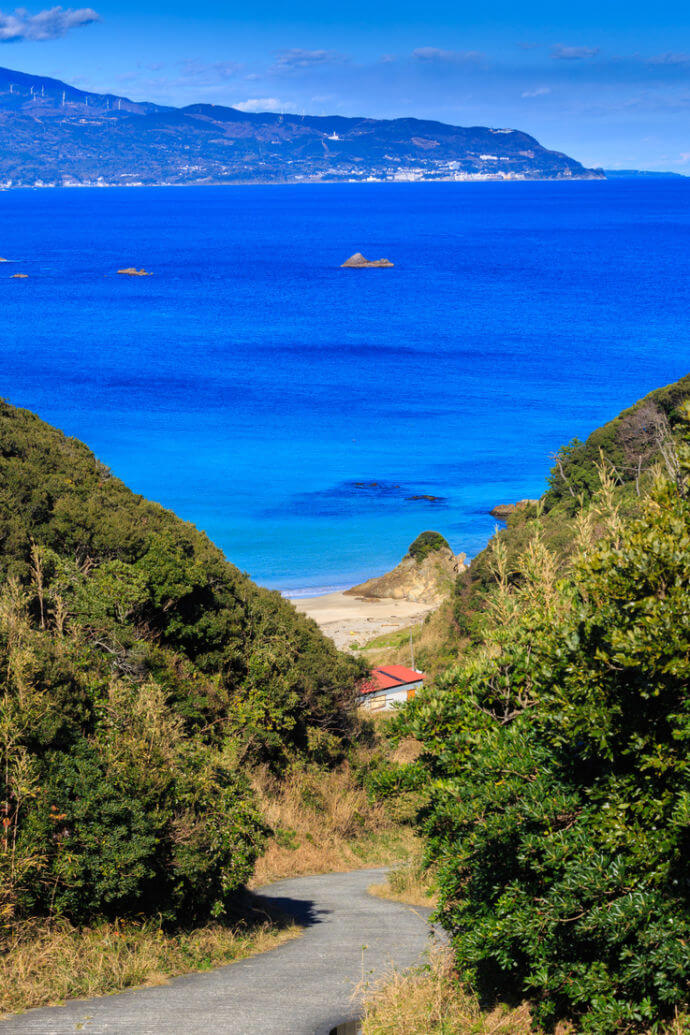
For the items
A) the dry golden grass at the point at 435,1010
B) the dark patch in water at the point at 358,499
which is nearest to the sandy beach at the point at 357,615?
the dark patch in water at the point at 358,499

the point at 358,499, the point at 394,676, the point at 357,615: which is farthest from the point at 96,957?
the point at 358,499

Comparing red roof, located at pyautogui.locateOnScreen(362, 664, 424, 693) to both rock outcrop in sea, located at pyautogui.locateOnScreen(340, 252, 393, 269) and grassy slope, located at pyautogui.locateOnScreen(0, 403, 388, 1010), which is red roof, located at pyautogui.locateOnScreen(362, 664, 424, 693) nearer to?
grassy slope, located at pyautogui.locateOnScreen(0, 403, 388, 1010)

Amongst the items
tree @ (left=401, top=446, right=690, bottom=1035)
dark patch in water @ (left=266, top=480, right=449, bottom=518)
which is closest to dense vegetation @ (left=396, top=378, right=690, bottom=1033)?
tree @ (left=401, top=446, right=690, bottom=1035)

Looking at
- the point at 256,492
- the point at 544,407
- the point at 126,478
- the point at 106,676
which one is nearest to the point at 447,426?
the point at 544,407

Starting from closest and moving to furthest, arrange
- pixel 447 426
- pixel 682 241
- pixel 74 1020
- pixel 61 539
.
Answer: pixel 74 1020
pixel 61 539
pixel 447 426
pixel 682 241

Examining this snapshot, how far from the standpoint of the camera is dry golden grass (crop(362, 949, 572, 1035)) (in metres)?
7.18

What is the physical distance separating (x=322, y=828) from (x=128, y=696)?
235 inches

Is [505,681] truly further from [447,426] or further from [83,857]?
[447,426]

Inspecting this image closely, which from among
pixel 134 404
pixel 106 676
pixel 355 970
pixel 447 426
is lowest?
pixel 355 970

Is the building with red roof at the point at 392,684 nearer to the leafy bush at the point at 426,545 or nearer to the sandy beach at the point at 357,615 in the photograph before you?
the sandy beach at the point at 357,615

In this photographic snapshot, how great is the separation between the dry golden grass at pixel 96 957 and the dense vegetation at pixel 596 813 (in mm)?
2702

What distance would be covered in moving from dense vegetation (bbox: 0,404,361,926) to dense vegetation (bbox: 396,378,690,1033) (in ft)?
9.18

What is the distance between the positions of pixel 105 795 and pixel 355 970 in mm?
2908

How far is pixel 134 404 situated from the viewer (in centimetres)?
6825
